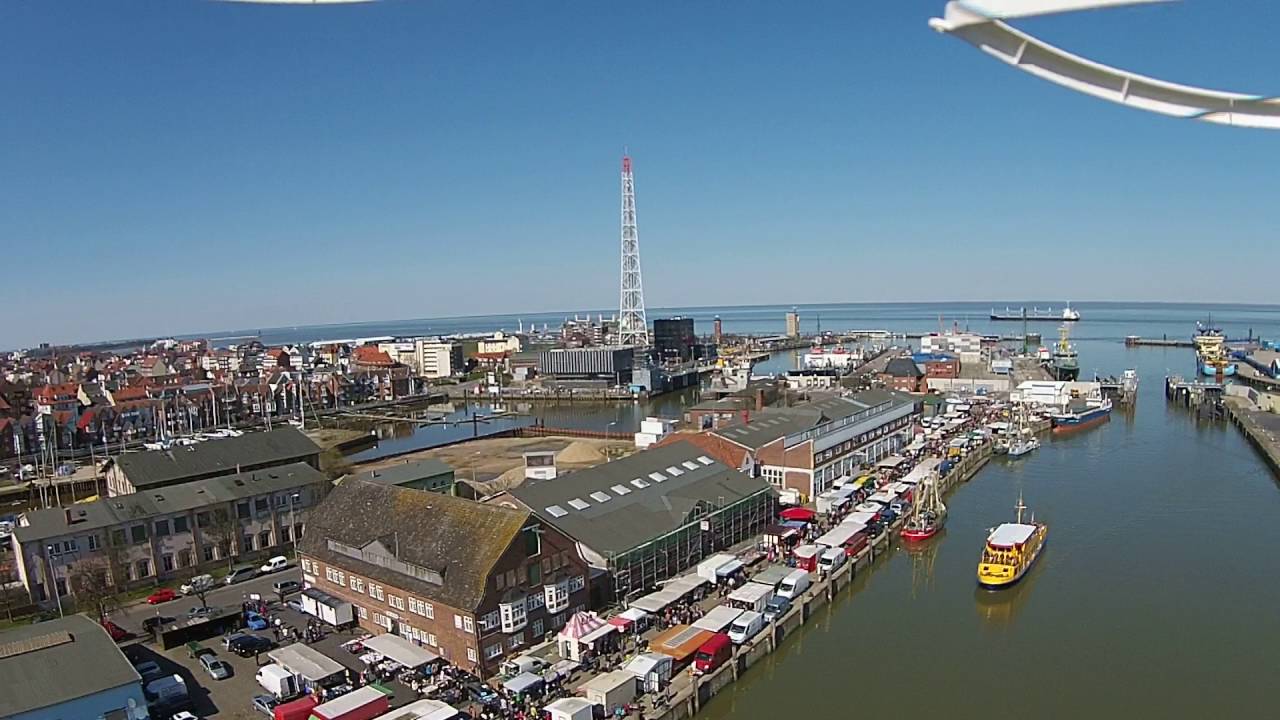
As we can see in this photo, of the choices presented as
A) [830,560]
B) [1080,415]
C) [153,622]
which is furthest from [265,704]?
[1080,415]

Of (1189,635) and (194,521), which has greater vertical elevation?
(194,521)

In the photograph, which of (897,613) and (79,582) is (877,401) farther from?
(79,582)

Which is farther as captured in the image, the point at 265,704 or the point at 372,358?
the point at 372,358

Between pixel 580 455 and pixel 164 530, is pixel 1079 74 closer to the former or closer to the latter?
pixel 164 530

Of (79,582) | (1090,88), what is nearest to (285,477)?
(79,582)

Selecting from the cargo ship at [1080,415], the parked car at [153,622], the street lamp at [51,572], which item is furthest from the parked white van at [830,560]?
the cargo ship at [1080,415]

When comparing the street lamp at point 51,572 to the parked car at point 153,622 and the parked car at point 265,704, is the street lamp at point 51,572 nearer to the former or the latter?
the parked car at point 153,622

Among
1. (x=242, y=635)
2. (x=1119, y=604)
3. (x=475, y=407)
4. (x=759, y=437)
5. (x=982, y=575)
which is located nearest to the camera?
(x=242, y=635)
